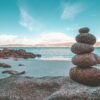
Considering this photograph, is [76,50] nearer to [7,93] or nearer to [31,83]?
[31,83]

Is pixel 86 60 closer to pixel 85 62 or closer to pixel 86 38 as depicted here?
pixel 85 62

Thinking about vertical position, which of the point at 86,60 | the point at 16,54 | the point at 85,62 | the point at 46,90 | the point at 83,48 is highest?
the point at 83,48

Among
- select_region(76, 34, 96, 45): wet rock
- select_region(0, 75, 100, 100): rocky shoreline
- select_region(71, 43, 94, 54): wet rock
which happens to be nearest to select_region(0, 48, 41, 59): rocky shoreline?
select_region(0, 75, 100, 100): rocky shoreline

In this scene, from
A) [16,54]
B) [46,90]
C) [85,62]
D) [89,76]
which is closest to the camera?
[89,76]

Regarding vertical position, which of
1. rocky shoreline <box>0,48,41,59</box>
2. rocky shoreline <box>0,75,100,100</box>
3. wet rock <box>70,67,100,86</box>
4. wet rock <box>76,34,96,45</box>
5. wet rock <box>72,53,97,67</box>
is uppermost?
wet rock <box>76,34,96,45</box>

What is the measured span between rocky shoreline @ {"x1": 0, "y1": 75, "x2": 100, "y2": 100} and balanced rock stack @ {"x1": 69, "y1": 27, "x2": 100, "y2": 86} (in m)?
0.64

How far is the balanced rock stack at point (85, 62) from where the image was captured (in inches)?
757

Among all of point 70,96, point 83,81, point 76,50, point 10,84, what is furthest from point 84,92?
point 10,84

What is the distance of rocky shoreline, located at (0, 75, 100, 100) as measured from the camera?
17188 mm

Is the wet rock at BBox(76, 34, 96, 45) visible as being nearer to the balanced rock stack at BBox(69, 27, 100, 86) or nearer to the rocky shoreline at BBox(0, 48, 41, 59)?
the balanced rock stack at BBox(69, 27, 100, 86)

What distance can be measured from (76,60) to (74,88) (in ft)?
7.86

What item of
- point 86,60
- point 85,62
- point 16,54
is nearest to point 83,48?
point 86,60

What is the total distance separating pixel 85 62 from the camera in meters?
19.6

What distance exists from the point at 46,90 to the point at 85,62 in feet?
13.0
